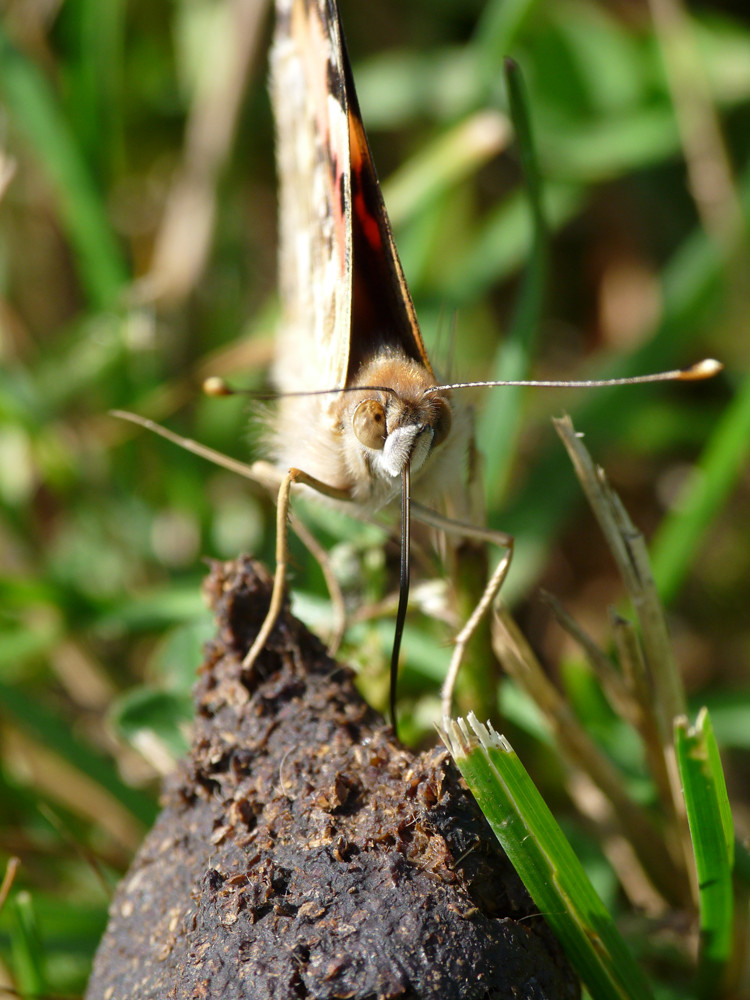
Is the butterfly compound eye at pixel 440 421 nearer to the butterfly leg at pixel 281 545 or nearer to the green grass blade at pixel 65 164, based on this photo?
the butterfly leg at pixel 281 545

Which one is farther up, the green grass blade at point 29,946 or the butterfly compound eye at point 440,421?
the butterfly compound eye at point 440,421

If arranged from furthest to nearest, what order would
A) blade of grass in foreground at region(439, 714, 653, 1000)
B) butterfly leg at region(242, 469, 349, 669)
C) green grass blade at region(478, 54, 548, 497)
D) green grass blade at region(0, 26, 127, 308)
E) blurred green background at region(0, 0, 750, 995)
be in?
green grass blade at region(0, 26, 127, 308) → blurred green background at region(0, 0, 750, 995) → green grass blade at region(478, 54, 548, 497) → butterfly leg at region(242, 469, 349, 669) → blade of grass in foreground at region(439, 714, 653, 1000)

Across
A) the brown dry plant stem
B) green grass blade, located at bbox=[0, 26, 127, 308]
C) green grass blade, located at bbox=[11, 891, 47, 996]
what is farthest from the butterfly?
green grass blade, located at bbox=[0, 26, 127, 308]

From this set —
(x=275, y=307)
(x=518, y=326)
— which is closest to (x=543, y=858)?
(x=518, y=326)

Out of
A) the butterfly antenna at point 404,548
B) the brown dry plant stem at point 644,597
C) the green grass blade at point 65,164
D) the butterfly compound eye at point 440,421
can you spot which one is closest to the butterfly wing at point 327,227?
the butterfly compound eye at point 440,421

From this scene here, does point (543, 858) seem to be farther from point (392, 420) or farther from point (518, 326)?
point (518, 326)

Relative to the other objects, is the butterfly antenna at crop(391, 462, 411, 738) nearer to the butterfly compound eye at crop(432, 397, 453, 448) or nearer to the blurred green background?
the butterfly compound eye at crop(432, 397, 453, 448)

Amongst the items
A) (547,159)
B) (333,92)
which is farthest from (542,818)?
(547,159)
